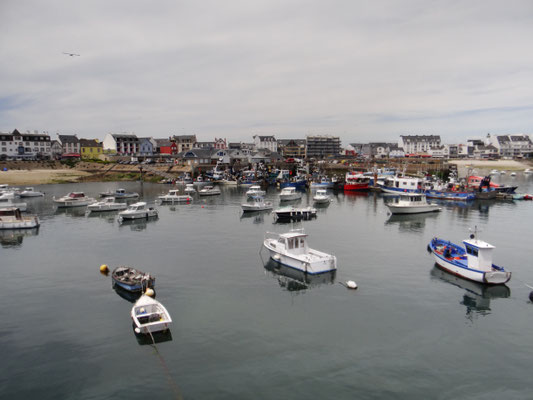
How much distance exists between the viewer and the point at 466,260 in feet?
119

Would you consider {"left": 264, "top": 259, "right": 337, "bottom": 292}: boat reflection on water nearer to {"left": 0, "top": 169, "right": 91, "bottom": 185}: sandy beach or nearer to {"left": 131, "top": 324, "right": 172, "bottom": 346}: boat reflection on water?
{"left": 131, "top": 324, "right": 172, "bottom": 346}: boat reflection on water

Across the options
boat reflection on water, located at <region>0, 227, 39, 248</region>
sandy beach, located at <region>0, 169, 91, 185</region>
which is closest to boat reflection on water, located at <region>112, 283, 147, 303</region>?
boat reflection on water, located at <region>0, 227, 39, 248</region>

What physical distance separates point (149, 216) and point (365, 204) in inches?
1807

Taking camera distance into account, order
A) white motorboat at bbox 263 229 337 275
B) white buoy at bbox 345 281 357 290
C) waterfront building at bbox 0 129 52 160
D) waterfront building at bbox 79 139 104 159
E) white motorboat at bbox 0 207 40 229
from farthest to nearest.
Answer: waterfront building at bbox 79 139 104 159 → waterfront building at bbox 0 129 52 160 → white motorboat at bbox 0 207 40 229 → white motorboat at bbox 263 229 337 275 → white buoy at bbox 345 281 357 290

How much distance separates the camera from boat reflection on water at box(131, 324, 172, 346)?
23797 mm

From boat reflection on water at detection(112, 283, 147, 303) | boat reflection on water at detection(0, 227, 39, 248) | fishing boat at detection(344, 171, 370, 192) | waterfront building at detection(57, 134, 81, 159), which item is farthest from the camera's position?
waterfront building at detection(57, 134, 81, 159)

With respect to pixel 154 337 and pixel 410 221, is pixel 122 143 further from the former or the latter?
pixel 154 337

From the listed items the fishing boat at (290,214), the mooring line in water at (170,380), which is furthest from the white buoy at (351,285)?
the fishing boat at (290,214)

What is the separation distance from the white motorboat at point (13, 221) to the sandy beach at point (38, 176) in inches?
2696

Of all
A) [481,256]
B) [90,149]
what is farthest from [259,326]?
[90,149]

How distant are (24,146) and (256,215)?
14593 cm

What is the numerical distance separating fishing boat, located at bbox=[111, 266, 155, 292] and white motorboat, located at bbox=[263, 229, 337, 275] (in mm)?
12885

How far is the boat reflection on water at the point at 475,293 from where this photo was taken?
2902cm

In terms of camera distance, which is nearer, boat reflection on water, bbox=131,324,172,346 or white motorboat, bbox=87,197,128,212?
boat reflection on water, bbox=131,324,172,346
